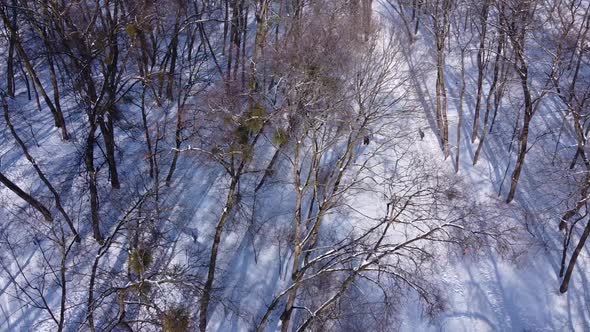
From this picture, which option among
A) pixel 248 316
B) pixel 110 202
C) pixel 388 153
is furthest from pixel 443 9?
pixel 110 202

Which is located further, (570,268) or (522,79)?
(522,79)

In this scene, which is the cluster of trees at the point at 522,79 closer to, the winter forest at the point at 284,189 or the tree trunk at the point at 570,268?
the tree trunk at the point at 570,268

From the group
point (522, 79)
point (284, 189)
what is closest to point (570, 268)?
point (522, 79)

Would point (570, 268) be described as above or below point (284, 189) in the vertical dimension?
below

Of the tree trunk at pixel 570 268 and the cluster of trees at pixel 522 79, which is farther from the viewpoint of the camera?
the cluster of trees at pixel 522 79

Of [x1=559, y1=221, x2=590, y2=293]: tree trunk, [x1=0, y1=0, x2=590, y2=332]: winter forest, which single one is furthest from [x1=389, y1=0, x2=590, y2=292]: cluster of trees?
[x1=0, y1=0, x2=590, y2=332]: winter forest

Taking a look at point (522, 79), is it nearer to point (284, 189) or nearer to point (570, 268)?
point (570, 268)

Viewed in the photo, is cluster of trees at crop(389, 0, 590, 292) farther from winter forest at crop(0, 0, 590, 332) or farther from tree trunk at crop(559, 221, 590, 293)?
winter forest at crop(0, 0, 590, 332)

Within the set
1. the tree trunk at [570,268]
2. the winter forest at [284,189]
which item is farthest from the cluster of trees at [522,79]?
the winter forest at [284,189]
